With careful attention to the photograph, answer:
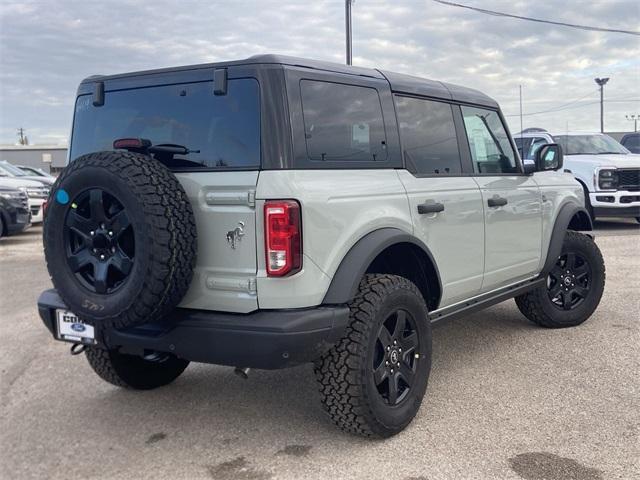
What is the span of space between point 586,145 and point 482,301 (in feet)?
31.9

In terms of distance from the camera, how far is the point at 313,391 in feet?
13.7

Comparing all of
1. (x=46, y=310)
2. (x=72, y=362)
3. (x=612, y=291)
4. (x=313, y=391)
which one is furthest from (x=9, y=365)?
(x=612, y=291)

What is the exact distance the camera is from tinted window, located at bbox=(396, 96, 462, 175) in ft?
12.7

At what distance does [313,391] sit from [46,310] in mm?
1730

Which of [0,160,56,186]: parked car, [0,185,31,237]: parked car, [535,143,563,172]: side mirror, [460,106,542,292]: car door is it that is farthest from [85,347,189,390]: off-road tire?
[0,160,56,186]: parked car

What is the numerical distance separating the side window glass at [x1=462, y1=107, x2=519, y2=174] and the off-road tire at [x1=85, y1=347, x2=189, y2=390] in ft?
8.31

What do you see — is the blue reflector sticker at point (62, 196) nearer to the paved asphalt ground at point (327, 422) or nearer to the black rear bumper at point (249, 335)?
the black rear bumper at point (249, 335)

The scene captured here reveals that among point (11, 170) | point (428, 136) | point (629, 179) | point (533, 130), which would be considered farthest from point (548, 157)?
point (11, 170)

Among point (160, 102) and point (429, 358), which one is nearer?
point (160, 102)

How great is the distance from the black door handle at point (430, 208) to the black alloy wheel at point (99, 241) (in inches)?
65.4

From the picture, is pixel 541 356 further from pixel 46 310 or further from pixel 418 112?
pixel 46 310

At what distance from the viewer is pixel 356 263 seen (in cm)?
316

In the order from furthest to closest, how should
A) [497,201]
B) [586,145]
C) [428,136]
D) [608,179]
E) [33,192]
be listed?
[33,192] < [586,145] < [608,179] < [497,201] < [428,136]

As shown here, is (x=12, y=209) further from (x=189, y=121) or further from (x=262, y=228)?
(x=262, y=228)
